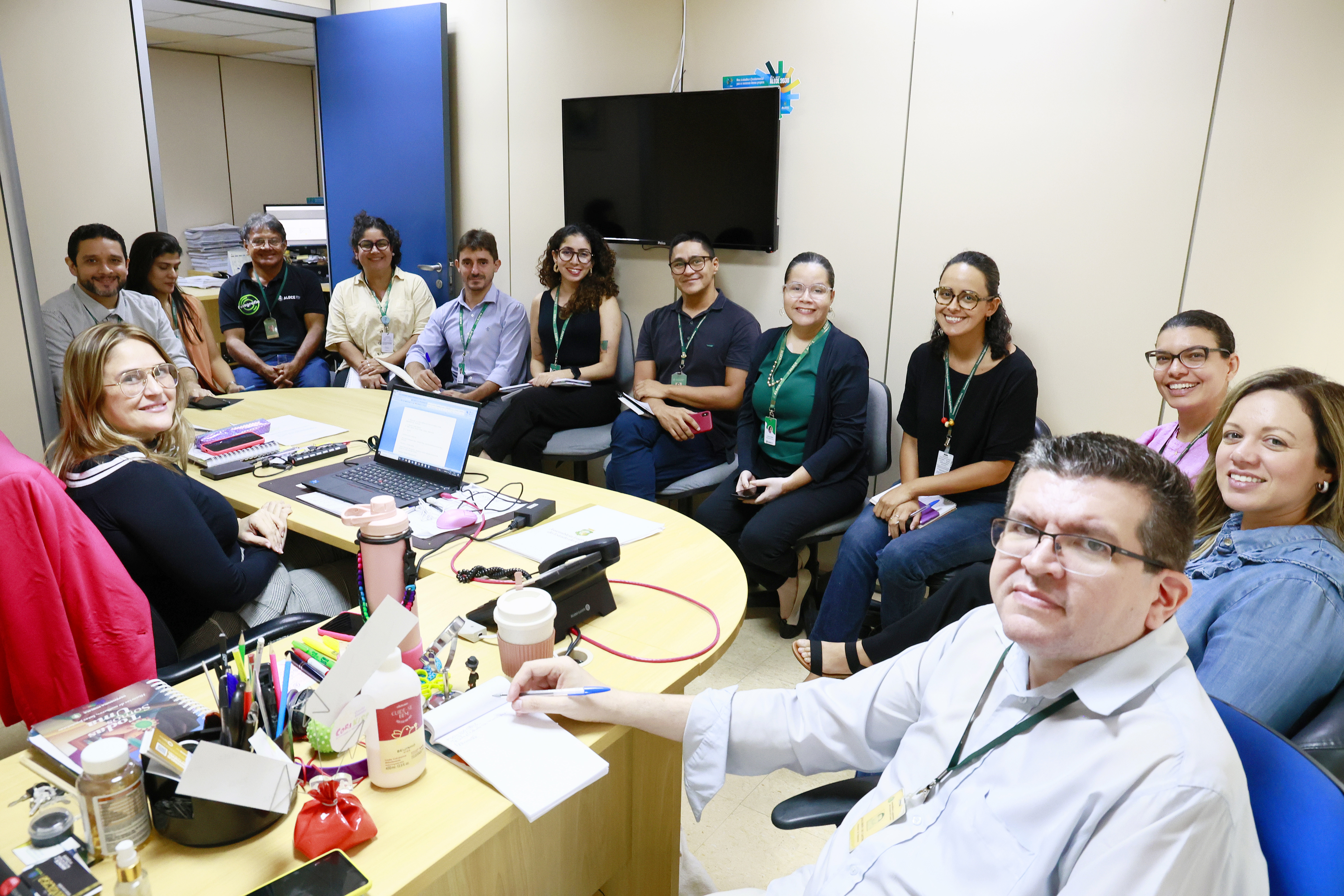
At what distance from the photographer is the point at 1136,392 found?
117 inches

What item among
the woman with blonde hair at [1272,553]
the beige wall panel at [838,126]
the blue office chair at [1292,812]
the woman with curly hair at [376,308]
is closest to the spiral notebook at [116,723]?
the blue office chair at [1292,812]

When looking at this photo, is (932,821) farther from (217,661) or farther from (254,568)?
(254,568)

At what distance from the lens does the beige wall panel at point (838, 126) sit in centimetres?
328

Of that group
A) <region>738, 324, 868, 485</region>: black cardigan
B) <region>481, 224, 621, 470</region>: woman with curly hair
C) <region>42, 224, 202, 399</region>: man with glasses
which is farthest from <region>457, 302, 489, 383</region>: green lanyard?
<region>738, 324, 868, 485</region>: black cardigan

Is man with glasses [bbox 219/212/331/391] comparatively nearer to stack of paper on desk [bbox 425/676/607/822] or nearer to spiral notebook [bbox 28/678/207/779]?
spiral notebook [bbox 28/678/207/779]

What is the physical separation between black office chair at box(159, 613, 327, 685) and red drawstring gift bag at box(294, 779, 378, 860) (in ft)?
1.39

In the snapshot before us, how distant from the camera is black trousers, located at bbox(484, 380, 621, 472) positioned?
3.75 metres

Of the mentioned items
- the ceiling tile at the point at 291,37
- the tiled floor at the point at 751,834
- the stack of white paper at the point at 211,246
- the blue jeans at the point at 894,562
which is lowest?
the tiled floor at the point at 751,834

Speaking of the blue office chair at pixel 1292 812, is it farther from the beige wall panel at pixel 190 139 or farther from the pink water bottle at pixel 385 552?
the beige wall panel at pixel 190 139

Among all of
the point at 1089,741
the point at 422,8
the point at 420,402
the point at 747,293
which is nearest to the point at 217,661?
the point at 420,402

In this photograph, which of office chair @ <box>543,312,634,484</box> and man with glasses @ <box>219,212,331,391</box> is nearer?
office chair @ <box>543,312,634,484</box>

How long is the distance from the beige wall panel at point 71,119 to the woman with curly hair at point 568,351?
2.33 metres

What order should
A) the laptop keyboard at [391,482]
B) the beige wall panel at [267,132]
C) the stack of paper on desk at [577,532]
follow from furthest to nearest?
the beige wall panel at [267,132]
the laptop keyboard at [391,482]
the stack of paper on desk at [577,532]

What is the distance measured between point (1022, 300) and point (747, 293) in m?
1.22
